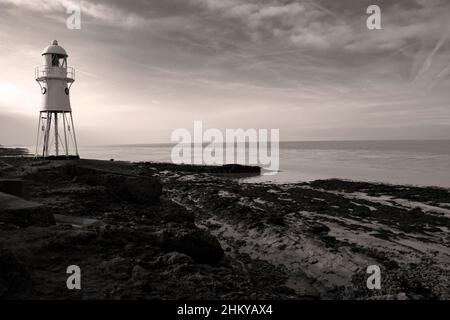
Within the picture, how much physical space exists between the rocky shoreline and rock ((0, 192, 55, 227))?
0.03m

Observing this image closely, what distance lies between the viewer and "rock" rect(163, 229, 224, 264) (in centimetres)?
823

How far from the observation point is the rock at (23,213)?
869 centimetres

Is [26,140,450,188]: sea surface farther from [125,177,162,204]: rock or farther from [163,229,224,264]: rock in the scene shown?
[163,229,224,264]: rock

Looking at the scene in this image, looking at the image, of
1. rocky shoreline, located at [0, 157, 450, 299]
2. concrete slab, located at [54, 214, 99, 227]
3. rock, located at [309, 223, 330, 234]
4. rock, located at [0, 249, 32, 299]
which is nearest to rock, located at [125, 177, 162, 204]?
rocky shoreline, located at [0, 157, 450, 299]

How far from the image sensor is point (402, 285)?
7.70 m

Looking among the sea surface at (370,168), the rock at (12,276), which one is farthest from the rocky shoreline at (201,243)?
the sea surface at (370,168)

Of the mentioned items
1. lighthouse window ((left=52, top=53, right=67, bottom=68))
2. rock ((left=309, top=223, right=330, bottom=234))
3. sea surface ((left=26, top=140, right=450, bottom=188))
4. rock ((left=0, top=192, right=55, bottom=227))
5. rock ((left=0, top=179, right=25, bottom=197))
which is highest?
lighthouse window ((left=52, top=53, right=67, bottom=68))

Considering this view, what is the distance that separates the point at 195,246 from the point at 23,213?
4499mm

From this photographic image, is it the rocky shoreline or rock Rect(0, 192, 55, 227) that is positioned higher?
rock Rect(0, 192, 55, 227)

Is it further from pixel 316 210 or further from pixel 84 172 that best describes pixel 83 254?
pixel 316 210
